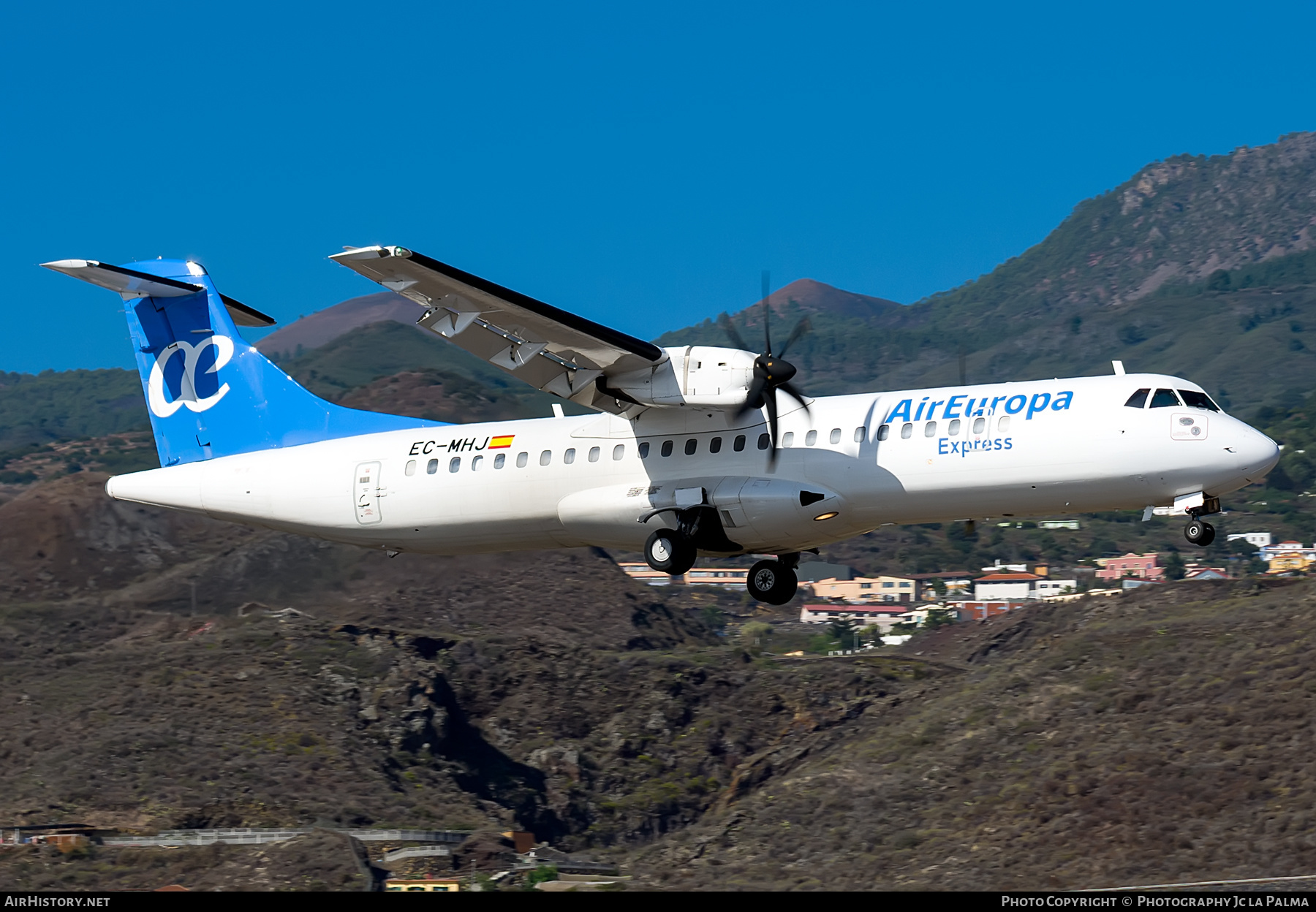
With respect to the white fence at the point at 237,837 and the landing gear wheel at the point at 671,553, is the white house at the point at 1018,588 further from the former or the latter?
the landing gear wheel at the point at 671,553

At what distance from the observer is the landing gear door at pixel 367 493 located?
77.4 feet

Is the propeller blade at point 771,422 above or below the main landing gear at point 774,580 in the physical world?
above

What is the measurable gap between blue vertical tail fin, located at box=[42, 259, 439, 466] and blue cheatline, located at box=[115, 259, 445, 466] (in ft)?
0.04

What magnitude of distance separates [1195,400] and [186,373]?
628 inches

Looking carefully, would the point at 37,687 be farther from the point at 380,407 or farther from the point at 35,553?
the point at 380,407

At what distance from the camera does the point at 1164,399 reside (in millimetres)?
19578

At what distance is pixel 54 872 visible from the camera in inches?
1332

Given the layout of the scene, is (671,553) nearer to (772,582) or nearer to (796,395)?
(772,582)

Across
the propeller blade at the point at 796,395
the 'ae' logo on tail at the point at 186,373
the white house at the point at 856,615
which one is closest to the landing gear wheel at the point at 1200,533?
the propeller blade at the point at 796,395

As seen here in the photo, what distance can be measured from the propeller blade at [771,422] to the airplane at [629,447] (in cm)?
5

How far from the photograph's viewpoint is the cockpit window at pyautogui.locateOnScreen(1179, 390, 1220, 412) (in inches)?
772

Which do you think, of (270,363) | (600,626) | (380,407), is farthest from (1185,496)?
(380,407)

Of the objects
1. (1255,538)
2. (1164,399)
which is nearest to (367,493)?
(1164,399)

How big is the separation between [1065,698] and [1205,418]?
24.4 m
